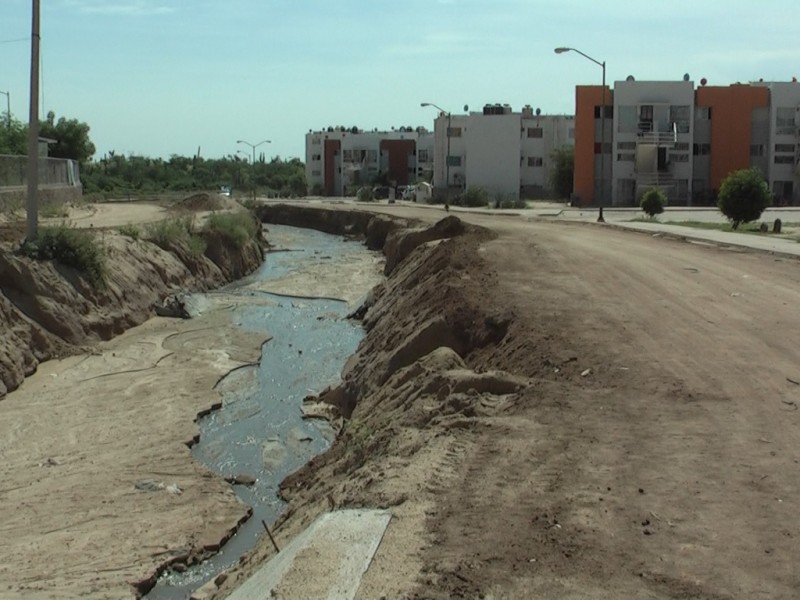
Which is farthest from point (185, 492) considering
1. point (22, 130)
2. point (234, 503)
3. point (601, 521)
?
point (22, 130)

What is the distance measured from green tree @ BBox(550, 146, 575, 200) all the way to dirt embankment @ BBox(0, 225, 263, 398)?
67.2m

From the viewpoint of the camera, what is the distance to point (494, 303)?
771 inches

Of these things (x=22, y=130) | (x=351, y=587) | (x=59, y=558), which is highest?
(x=22, y=130)

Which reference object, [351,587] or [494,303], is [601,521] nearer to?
[351,587]

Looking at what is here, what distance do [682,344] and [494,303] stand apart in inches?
217

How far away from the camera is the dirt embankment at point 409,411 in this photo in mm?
8523

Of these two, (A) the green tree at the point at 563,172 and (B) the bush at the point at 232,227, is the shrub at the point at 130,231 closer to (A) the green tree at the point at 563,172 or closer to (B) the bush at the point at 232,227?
(B) the bush at the point at 232,227

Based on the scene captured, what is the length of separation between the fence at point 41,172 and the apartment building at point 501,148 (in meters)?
49.6

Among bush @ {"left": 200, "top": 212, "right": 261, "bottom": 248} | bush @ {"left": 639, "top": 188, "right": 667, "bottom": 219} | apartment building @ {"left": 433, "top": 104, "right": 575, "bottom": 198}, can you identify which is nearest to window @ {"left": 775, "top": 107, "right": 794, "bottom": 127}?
apartment building @ {"left": 433, "top": 104, "right": 575, "bottom": 198}

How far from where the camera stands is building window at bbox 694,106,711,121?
93125 mm

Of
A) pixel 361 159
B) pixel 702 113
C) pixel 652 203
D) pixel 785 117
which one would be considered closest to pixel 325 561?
pixel 652 203

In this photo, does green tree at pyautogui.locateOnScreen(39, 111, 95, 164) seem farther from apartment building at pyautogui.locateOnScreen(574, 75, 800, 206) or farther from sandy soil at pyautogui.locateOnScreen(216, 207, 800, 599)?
sandy soil at pyautogui.locateOnScreen(216, 207, 800, 599)

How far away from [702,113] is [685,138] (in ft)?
12.7

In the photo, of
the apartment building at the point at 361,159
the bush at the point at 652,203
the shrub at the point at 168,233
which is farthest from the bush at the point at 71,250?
the apartment building at the point at 361,159
